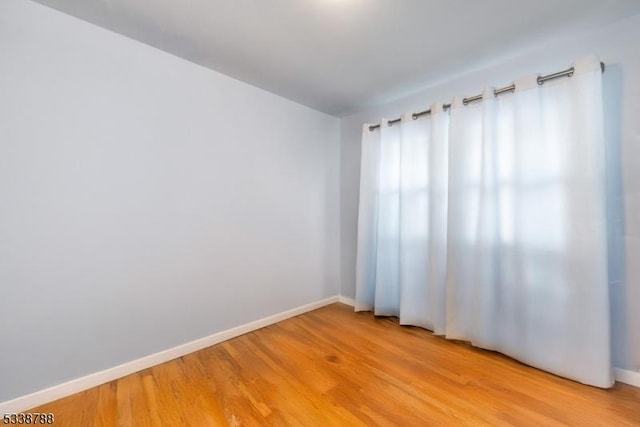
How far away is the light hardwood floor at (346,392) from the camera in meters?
1.35

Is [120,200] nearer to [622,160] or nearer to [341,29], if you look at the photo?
[341,29]

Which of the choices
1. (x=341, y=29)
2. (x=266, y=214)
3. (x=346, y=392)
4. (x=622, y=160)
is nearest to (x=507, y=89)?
(x=622, y=160)

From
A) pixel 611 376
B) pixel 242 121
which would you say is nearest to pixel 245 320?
pixel 242 121

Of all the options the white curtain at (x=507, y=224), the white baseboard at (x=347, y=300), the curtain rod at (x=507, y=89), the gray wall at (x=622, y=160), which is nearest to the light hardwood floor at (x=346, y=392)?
the white curtain at (x=507, y=224)

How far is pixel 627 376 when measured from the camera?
159cm

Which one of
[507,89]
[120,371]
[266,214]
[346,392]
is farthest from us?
[266,214]

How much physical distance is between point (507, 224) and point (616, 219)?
0.55 meters

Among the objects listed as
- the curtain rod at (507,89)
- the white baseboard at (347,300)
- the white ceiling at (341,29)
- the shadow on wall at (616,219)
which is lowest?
the white baseboard at (347,300)

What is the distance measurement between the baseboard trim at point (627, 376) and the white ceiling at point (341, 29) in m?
2.16

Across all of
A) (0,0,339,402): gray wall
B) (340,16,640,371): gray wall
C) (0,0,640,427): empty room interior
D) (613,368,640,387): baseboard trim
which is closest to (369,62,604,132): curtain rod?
(0,0,640,427): empty room interior

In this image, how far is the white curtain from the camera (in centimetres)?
158

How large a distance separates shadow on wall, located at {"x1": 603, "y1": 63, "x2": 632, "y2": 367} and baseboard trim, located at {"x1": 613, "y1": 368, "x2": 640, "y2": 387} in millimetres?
39

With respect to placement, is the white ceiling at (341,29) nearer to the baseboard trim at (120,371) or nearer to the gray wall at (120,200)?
the gray wall at (120,200)

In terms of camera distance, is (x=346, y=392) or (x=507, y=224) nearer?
(x=346, y=392)
